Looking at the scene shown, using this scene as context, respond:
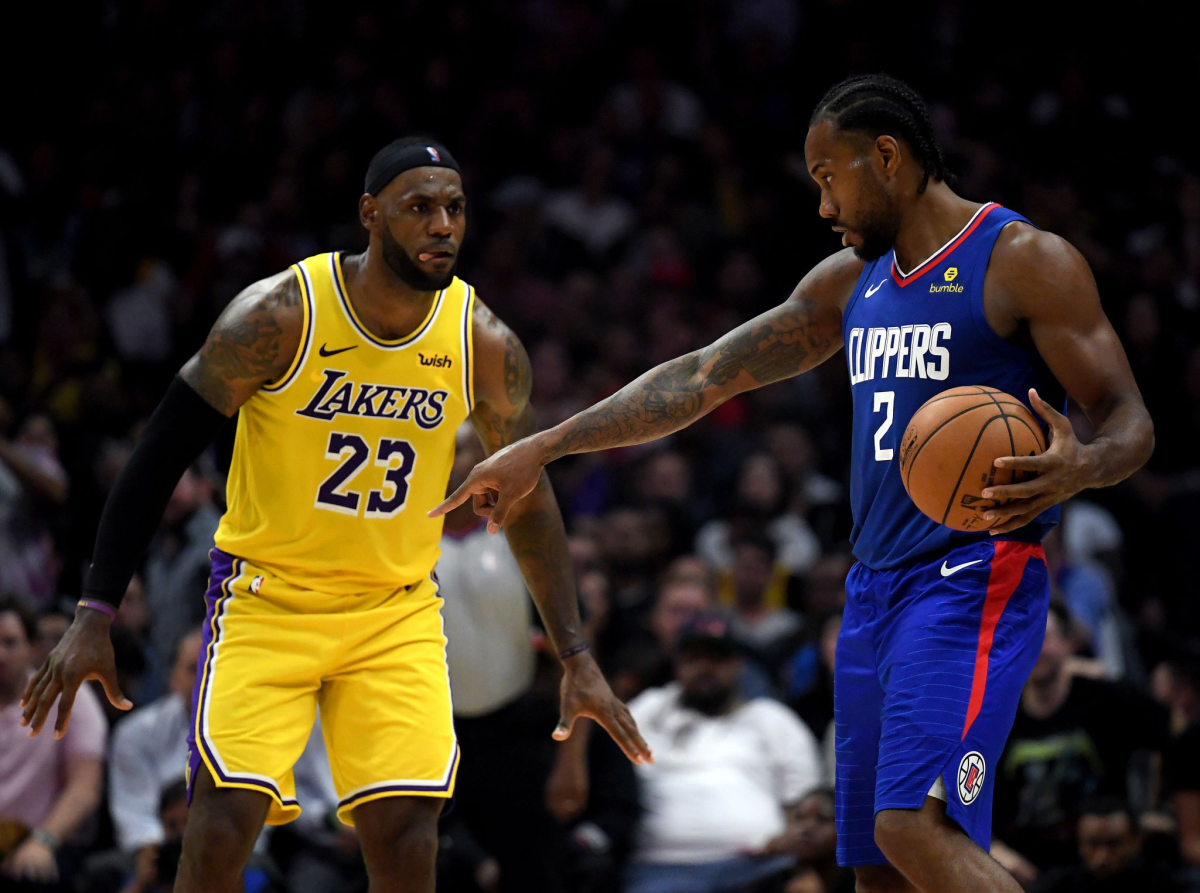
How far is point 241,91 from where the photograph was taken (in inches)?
509

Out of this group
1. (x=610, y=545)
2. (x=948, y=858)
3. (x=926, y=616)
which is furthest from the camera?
(x=610, y=545)

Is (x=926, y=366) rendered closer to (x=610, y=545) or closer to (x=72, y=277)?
(x=610, y=545)

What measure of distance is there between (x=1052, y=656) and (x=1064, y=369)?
3.73 metres

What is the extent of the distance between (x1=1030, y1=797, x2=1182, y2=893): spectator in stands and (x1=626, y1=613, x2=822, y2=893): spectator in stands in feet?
4.27

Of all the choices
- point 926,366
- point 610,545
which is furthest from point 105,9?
point 926,366

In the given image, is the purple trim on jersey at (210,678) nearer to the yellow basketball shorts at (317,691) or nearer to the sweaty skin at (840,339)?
the yellow basketball shorts at (317,691)

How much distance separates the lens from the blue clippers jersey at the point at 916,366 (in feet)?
13.5

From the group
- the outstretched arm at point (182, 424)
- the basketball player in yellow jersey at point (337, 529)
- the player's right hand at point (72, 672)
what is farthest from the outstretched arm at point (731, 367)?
the player's right hand at point (72, 672)

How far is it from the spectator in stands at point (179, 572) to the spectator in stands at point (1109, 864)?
4.54 metres

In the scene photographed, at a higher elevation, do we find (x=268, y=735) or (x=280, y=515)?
(x=280, y=515)

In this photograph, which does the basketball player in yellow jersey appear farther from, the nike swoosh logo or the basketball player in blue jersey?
the nike swoosh logo

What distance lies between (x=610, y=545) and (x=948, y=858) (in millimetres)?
6352

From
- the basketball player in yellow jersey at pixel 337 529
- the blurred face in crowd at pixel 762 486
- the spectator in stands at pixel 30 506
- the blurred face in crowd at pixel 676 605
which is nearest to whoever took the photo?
the basketball player in yellow jersey at pixel 337 529

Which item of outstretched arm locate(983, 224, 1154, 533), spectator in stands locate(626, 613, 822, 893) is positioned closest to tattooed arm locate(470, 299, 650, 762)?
outstretched arm locate(983, 224, 1154, 533)
